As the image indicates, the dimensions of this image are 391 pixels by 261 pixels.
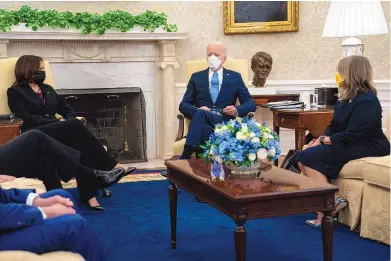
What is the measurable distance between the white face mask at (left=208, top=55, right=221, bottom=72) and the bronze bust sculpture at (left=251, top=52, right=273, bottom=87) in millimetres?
1348

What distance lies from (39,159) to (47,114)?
1.25 metres

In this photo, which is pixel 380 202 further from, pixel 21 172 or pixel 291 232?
pixel 21 172

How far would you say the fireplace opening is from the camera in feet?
23.0

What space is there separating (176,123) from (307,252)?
3.83 meters

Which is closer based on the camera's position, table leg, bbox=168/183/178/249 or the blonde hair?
table leg, bbox=168/183/178/249

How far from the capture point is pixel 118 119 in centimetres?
718

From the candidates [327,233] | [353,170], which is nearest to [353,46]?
[353,170]

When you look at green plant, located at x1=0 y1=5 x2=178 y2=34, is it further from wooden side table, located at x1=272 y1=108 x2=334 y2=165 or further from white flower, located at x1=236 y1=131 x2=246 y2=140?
white flower, located at x1=236 y1=131 x2=246 y2=140

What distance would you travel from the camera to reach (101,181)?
4.74m

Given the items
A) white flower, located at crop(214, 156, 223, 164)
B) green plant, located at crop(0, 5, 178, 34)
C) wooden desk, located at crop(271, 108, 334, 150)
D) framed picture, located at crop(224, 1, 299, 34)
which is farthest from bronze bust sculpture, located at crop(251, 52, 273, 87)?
white flower, located at crop(214, 156, 223, 164)

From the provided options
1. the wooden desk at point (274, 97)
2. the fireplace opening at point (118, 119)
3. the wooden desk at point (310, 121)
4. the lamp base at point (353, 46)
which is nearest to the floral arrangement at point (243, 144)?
the wooden desk at point (310, 121)

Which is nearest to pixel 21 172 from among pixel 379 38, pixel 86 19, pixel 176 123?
pixel 86 19

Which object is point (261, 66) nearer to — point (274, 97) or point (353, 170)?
point (274, 97)

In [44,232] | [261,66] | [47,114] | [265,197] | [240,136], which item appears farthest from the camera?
[261,66]
